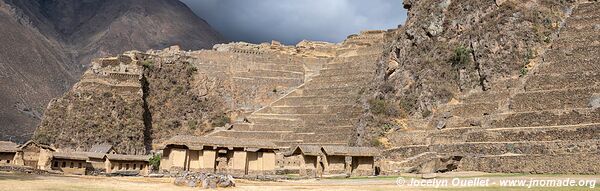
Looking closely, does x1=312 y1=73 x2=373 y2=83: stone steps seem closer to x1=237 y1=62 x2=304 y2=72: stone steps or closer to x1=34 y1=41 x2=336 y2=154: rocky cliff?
x1=34 y1=41 x2=336 y2=154: rocky cliff

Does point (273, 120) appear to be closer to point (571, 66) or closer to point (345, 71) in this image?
point (345, 71)

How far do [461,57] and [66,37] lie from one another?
6033 inches

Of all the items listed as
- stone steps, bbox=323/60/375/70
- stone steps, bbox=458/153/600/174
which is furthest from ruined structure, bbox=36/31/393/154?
stone steps, bbox=458/153/600/174

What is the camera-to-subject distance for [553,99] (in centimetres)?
3988

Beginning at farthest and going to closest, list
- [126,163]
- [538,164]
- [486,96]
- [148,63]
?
[148,63], [126,163], [486,96], [538,164]

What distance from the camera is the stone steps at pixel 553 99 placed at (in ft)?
127

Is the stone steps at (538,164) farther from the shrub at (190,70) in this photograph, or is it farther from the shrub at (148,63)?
the shrub at (148,63)

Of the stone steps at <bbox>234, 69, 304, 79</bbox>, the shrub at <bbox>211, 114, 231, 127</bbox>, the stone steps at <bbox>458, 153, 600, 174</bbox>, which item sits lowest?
the stone steps at <bbox>458, 153, 600, 174</bbox>

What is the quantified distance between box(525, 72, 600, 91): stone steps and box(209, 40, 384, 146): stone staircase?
60.8 feet

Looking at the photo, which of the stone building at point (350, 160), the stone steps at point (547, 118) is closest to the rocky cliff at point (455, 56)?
the stone steps at point (547, 118)

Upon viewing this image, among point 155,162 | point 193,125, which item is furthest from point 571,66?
point 193,125

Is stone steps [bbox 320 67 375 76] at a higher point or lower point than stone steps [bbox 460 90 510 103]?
higher

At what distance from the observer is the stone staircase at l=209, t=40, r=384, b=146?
208 feet

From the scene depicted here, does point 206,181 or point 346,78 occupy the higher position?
point 346,78
